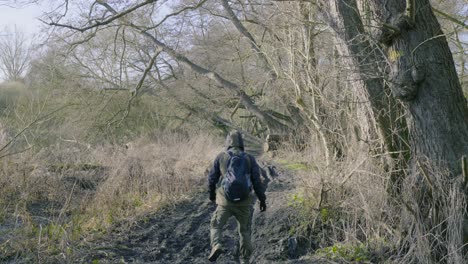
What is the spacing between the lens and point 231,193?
630 centimetres

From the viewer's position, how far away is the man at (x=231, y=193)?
6.36m

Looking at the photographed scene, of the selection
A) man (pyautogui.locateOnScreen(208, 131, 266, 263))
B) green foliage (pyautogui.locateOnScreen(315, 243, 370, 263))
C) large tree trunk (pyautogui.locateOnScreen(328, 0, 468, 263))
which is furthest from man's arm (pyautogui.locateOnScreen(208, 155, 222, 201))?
large tree trunk (pyautogui.locateOnScreen(328, 0, 468, 263))

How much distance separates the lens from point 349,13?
24.6ft

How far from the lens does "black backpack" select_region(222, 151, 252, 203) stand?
6.27 meters

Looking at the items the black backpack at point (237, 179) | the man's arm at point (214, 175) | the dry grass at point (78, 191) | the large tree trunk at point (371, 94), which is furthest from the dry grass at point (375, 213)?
the dry grass at point (78, 191)

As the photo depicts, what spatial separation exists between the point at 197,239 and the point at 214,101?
1562 centimetres

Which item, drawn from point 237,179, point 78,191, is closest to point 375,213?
point 237,179

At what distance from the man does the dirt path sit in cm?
82

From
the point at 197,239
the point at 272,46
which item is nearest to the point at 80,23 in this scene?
the point at 272,46

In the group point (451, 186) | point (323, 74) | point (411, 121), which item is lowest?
point (451, 186)

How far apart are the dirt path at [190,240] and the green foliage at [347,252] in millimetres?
453

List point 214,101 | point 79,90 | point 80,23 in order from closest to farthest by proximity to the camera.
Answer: point 80,23, point 79,90, point 214,101

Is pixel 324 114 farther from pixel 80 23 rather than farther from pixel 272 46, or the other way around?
pixel 80 23

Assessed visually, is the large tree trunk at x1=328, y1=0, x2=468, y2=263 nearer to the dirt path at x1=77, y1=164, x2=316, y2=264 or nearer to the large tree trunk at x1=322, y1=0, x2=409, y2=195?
the large tree trunk at x1=322, y1=0, x2=409, y2=195
